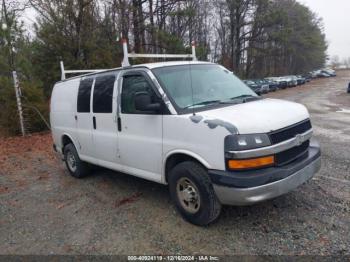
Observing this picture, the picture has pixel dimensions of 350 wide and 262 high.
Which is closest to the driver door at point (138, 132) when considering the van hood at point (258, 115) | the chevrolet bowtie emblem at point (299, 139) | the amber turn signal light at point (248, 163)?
the van hood at point (258, 115)

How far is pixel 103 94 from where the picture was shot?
5.15 m

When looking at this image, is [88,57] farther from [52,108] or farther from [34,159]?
[52,108]

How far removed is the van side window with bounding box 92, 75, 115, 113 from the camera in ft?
16.4

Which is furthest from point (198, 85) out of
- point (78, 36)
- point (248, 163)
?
point (78, 36)

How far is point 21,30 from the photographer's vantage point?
43.9 feet

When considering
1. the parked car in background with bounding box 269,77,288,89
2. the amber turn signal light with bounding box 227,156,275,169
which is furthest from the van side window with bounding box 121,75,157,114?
the parked car in background with bounding box 269,77,288,89

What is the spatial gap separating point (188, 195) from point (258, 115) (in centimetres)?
128

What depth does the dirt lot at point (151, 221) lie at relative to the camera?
3504 millimetres

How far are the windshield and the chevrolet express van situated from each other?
0.01 metres

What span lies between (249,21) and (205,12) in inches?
216

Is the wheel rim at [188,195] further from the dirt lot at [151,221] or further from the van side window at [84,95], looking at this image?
the van side window at [84,95]

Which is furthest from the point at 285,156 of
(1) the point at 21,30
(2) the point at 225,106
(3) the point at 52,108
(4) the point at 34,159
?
(1) the point at 21,30

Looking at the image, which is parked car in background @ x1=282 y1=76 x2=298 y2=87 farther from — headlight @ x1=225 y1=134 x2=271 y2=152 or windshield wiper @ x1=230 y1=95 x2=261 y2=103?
headlight @ x1=225 y1=134 x2=271 y2=152

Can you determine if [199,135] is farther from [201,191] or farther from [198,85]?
[198,85]
